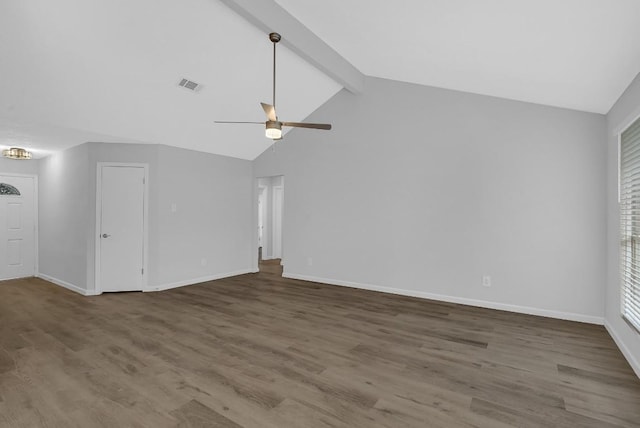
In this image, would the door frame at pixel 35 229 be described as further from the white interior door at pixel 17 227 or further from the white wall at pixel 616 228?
the white wall at pixel 616 228

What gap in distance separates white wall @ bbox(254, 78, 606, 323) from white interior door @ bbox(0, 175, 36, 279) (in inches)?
204

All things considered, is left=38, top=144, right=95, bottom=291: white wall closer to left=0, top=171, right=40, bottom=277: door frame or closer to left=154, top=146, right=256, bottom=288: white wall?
left=0, top=171, right=40, bottom=277: door frame

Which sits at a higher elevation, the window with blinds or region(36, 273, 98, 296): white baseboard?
the window with blinds

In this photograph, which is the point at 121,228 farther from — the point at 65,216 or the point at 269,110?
the point at 269,110

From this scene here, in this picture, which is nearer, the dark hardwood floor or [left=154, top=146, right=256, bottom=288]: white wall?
the dark hardwood floor

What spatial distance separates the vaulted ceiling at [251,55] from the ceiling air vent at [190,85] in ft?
0.24

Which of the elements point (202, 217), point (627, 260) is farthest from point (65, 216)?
point (627, 260)

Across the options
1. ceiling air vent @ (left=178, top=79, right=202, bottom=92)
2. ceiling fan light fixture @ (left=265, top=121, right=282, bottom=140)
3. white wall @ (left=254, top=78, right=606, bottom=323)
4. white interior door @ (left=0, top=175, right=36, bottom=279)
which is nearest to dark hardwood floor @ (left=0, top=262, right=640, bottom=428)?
white wall @ (left=254, top=78, right=606, bottom=323)

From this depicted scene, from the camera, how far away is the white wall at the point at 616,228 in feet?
8.75

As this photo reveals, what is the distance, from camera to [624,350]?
2.90 metres

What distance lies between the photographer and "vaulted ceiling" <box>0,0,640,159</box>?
2.46 metres

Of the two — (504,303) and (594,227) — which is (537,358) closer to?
(504,303)

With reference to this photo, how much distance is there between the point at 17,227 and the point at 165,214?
3455 millimetres

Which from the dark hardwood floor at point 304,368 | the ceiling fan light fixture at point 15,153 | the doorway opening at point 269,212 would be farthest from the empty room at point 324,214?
the doorway opening at point 269,212
